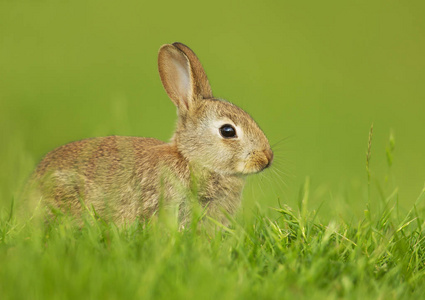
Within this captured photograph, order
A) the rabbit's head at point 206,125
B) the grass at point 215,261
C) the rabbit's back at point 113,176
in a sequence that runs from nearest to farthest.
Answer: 1. the grass at point 215,261
2. the rabbit's back at point 113,176
3. the rabbit's head at point 206,125

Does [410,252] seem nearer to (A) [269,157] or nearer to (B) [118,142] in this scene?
(A) [269,157]

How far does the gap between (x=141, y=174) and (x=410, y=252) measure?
2.29 meters

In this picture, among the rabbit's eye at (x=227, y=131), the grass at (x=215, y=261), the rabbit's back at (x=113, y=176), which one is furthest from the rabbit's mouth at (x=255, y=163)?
the grass at (x=215, y=261)

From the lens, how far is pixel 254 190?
5.08m

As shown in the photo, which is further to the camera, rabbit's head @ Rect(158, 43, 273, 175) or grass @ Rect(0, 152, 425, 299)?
rabbit's head @ Rect(158, 43, 273, 175)

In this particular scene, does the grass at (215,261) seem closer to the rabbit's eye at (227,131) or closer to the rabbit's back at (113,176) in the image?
the rabbit's back at (113,176)

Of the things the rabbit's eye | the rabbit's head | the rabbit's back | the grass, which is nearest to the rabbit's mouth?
the rabbit's head

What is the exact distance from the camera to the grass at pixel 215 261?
2.72 meters

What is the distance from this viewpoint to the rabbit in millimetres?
4805

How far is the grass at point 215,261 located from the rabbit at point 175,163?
0.79 meters

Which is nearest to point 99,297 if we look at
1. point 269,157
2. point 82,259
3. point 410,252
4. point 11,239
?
point 82,259

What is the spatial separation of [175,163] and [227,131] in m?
0.53

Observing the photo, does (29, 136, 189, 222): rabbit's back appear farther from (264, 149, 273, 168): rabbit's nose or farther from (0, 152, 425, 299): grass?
(0, 152, 425, 299): grass

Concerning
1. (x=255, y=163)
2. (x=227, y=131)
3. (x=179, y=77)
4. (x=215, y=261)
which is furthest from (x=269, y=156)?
(x=215, y=261)
